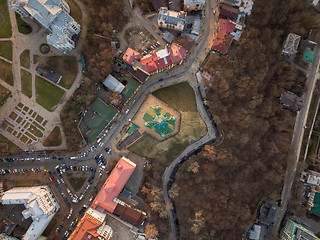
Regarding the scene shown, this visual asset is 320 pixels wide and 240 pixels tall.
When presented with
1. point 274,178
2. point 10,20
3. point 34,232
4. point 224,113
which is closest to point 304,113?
point 274,178

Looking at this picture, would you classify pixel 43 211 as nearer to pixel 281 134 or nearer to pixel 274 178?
pixel 274 178

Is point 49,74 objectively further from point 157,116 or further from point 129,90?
point 157,116

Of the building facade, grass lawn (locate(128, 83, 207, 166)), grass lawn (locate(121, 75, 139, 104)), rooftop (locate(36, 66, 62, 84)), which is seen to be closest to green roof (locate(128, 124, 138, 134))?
grass lawn (locate(128, 83, 207, 166))

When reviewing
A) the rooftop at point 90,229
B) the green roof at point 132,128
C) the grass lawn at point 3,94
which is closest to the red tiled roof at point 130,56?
the green roof at point 132,128

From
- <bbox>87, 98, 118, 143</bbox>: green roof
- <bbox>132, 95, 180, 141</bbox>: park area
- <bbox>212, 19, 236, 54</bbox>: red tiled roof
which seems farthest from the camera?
<bbox>132, 95, 180, 141</bbox>: park area

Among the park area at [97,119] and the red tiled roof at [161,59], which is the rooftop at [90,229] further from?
the red tiled roof at [161,59]

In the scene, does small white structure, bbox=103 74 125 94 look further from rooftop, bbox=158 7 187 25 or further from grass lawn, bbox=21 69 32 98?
rooftop, bbox=158 7 187 25
